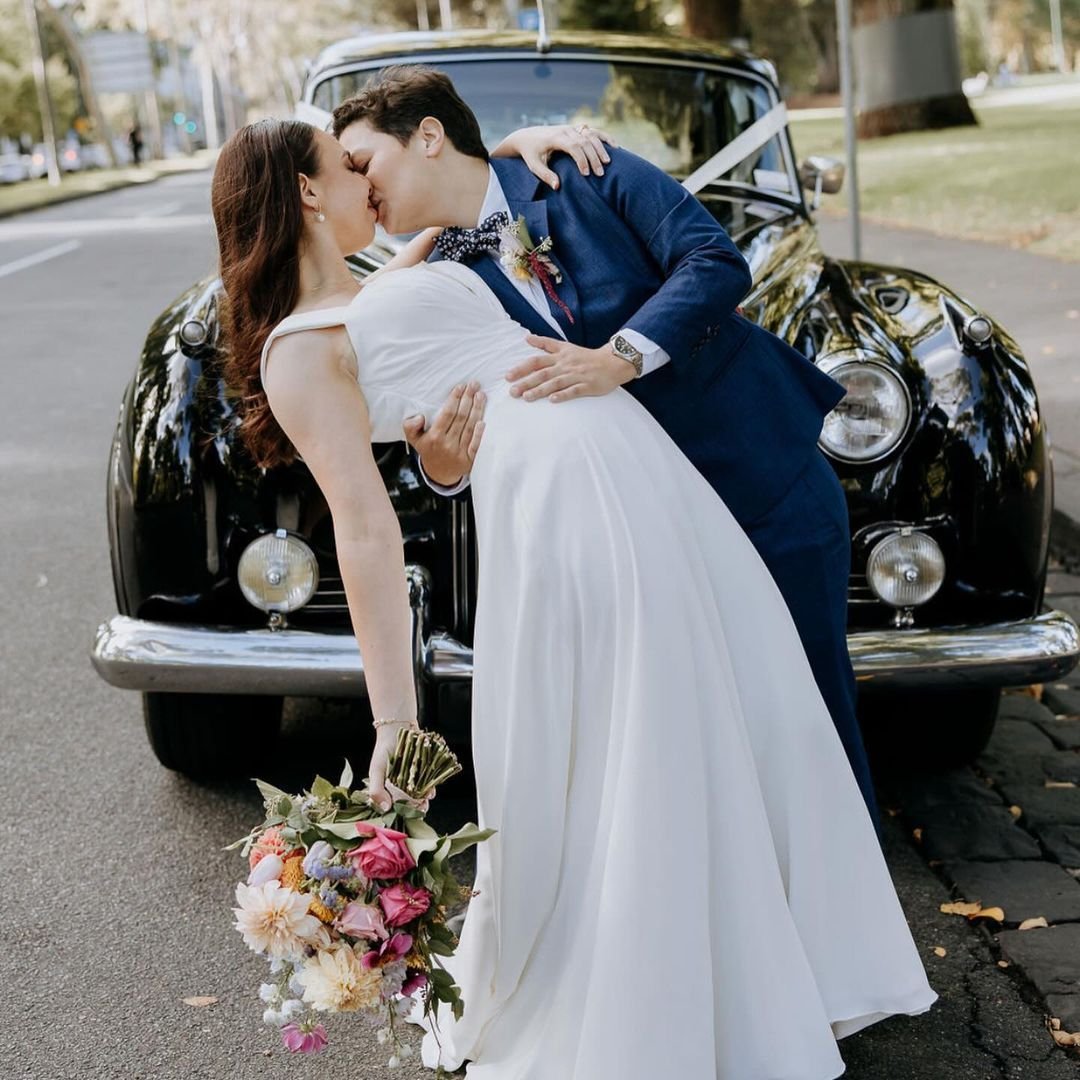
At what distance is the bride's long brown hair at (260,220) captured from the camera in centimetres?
234

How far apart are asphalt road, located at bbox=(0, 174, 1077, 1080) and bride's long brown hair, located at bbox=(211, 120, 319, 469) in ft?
4.36

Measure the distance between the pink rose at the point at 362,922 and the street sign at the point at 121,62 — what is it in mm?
64987

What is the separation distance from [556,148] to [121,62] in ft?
214

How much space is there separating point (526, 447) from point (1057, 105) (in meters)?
39.3

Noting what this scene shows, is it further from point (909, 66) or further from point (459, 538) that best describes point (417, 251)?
point (909, 66)

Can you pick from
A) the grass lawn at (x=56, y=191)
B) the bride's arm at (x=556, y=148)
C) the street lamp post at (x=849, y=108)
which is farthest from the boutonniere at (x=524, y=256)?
the grass lawn at (x=56, y=191)

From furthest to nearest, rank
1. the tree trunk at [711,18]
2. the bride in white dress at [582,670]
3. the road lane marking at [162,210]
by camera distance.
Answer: the road lane marking at [162,210]
the tree trunk at [711,18]
the bride in white dress at [582,670]

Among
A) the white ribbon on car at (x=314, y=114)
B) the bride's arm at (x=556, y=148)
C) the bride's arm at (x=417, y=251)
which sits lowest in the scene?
the bride's arm at (x=417, y=251)

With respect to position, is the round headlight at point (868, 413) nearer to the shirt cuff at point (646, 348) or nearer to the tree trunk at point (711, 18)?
the shirt cuff at point (646, 348)

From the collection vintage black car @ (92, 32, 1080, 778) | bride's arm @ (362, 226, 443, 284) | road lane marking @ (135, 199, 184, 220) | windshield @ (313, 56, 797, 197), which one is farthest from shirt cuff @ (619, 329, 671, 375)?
road lane marking @ (135, 199, 184, 220)

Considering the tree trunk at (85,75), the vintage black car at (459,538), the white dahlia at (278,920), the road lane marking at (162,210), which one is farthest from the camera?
the tree trunk at (85,75)

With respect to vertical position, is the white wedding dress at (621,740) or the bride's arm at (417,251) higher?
the bride's arm at (417,251)

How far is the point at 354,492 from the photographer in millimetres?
2307

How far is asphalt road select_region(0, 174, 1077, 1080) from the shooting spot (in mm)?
2834
